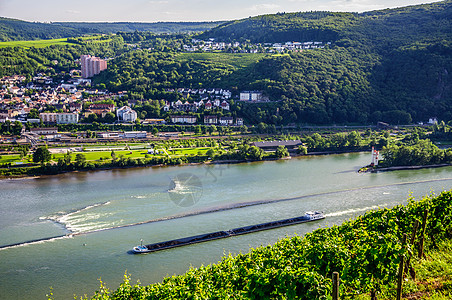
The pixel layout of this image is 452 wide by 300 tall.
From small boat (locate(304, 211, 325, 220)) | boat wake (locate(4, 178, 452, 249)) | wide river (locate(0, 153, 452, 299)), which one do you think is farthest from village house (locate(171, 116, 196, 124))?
small boat (locate(304, 211, 325, 220))

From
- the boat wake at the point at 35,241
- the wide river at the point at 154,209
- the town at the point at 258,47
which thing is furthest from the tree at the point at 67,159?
the town at the point at 258,47

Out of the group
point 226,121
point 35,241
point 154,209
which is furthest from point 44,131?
point 35,241

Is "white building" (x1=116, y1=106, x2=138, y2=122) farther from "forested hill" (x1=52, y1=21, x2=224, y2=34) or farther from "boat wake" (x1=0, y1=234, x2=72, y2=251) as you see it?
"forested hill" (x1=52, y1=21, x2=224, y2=34)

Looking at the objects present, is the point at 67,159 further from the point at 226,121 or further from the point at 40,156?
the point at 226,121

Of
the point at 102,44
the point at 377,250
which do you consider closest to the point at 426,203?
the point at 377,250

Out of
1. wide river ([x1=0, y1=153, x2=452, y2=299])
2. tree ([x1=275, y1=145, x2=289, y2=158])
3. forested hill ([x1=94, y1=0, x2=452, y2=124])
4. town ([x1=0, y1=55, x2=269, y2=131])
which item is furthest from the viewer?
forested hill ([x1=94, y1=0, x2=452, y2=124])

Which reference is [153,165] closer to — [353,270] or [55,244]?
[55,244]
